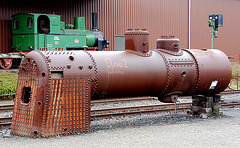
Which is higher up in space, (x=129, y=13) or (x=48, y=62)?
(x=129, y=13)

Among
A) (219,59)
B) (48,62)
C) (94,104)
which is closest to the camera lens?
(48,62)

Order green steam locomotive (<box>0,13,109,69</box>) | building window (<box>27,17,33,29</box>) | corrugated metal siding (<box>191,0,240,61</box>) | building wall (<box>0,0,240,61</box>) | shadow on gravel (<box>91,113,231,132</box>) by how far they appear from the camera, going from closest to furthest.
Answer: shadow on gravel (<box>91,113,231,132</box>) < green steam locomotive (<box>0,13,109,69</box>) < building window (<box>27,17,33,29</box>) < building wall (<box>0,0,240,61</box>) < corrugated metal siding (<box>191,0,240,61</box>)

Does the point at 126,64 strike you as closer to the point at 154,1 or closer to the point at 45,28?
the point at 45,28

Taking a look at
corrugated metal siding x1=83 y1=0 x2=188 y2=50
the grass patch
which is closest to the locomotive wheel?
the grass patch

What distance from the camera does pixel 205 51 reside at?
1074 centimetres

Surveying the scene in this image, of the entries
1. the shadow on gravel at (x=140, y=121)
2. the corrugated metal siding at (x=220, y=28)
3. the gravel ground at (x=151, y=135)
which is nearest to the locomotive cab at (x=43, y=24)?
the shadow on gravel at (x=140, y=121)

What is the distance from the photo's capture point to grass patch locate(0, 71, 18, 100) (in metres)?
15.5

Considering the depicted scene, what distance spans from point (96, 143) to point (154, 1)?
21857mm

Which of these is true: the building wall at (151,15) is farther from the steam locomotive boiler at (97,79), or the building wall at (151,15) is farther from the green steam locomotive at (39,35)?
the steam locomotive boiler at (97,79)

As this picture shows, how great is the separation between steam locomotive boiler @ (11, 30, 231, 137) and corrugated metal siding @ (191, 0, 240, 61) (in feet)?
68.2

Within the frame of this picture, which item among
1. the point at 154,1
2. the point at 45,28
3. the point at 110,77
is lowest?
the point at 110,77

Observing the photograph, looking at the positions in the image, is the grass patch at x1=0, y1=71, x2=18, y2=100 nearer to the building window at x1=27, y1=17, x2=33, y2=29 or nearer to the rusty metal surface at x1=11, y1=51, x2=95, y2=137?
the building window at x1=27, y1=17, x2=33, y2=29

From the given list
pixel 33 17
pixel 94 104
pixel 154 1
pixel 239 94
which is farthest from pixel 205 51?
pixel 154 1

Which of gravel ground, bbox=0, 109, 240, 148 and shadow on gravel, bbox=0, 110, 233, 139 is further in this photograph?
shadow on gravel, bbox=0, 110, 233, 139
